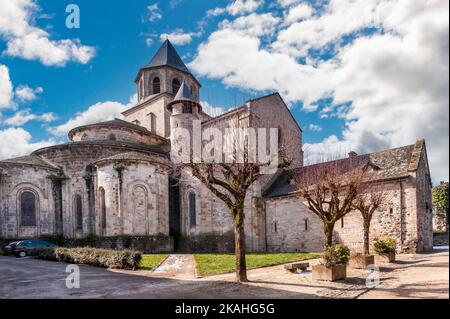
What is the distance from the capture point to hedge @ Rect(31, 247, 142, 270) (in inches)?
597

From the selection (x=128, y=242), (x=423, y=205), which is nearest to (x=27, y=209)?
(x=128, y=242)

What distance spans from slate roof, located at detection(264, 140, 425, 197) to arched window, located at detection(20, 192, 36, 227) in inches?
706

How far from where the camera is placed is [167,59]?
3988cm

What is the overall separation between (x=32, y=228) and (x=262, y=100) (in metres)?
20.6

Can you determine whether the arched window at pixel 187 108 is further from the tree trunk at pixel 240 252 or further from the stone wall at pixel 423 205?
the tree trunk at pixel 240 252

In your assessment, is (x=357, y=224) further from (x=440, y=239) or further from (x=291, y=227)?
(x=440, y=239)

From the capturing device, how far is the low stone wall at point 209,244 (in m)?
26.1

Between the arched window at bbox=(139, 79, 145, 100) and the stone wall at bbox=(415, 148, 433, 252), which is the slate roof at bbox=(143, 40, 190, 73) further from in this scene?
the stone wall at bbox=(415, 148, 433, 252)

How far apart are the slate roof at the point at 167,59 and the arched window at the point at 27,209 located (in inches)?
794

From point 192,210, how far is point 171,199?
7.16 feet

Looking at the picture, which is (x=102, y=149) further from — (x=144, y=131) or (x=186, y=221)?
(x=186, y=221)

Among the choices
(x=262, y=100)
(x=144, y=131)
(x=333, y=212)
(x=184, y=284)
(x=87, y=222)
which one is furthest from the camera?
(x=144, y=131)
